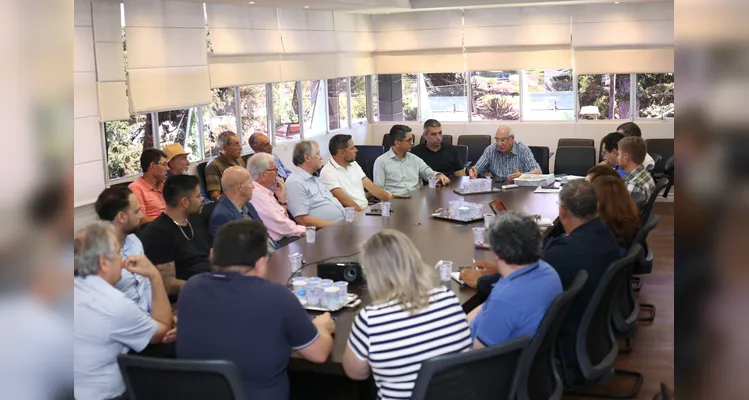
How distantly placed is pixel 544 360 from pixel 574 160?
5.75 m

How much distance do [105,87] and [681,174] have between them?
6914mm

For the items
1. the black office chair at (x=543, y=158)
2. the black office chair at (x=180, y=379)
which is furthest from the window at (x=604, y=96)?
the black office chair at (x=180, y=379)

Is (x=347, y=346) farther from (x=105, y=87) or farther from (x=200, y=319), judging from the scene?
(x=105, y=87)

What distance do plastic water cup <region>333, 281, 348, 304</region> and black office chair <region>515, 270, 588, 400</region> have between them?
0.89m

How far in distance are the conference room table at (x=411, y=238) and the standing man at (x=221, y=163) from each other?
1943 millimetres

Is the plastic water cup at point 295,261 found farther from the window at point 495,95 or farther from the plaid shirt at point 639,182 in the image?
the window at point 495,95

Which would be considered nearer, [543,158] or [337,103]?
[543,158]

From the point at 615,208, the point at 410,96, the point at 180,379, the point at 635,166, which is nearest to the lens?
the point at 180,379

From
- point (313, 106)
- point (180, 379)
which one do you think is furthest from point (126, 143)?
point (180, 379)

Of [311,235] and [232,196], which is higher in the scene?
[232,196]

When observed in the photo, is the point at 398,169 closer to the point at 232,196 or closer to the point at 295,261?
the point at 232,196

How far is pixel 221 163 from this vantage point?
24.4 feet

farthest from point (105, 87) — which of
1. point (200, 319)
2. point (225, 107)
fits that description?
point (200, 319)

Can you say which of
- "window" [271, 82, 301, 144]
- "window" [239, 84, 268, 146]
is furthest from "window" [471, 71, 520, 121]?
"window" [239, 84, 268, 146]
